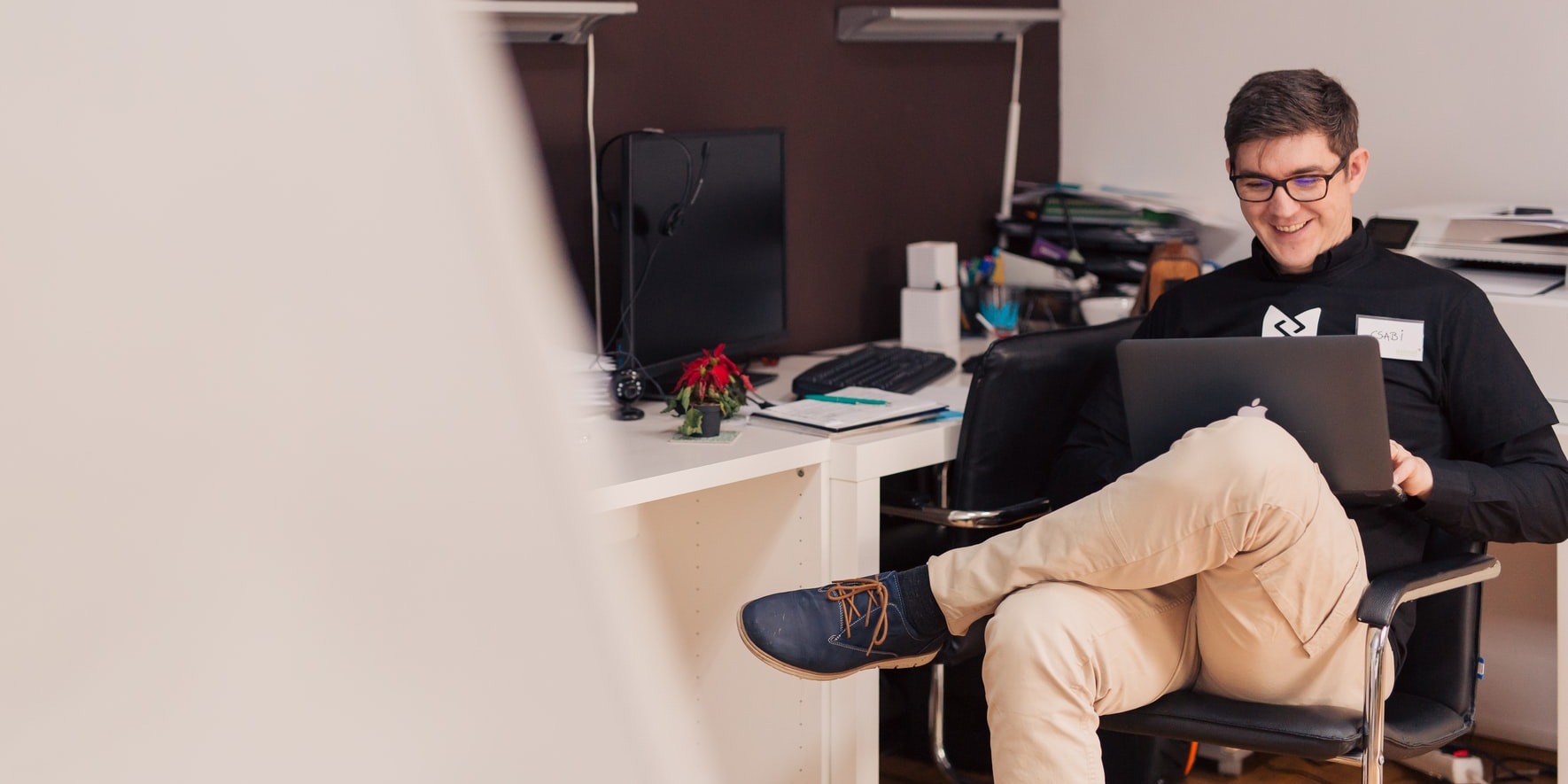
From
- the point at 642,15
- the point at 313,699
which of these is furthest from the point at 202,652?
the point at 642,15

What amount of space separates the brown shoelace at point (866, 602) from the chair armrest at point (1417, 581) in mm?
556

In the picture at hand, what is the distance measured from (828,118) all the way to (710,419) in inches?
41.6

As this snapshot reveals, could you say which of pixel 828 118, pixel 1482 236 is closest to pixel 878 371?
pixel 828 118

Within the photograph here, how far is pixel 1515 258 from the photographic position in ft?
7.23

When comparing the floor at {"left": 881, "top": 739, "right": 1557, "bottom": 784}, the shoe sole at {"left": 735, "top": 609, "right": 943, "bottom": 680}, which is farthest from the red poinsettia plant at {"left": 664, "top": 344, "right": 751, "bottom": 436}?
the floor at {"left": 881, "top": 739, "right": 1557, "bottom": 784}

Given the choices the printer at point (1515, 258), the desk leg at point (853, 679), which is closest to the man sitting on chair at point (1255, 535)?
the desk leg at point (853, 679)

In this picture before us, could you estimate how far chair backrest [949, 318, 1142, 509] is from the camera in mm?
1911

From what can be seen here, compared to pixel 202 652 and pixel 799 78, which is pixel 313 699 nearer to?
pixel 202 652

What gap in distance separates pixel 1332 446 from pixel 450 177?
156cm

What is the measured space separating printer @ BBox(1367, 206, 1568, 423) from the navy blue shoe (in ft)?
3.39

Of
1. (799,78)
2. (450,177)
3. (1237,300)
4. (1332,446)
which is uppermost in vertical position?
(799,78)

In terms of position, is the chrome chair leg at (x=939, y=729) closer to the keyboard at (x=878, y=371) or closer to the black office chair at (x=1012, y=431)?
the black office chair at (x=1012, y=431)

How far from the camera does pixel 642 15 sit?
239 centimetres

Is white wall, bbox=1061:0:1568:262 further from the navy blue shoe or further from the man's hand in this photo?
the navy blue shoe
